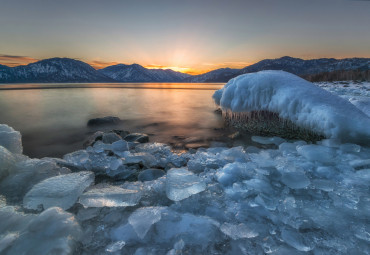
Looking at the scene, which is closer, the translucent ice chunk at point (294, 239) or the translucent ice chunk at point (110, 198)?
the translucent ice chunk at point (294, 239)

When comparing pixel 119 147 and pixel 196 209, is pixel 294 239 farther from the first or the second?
pixel 119 147

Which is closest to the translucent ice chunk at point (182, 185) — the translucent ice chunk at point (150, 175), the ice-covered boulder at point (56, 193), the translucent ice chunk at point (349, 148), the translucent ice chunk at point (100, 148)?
the translucent ice chunk at point (150, 175)

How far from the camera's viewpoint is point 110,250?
1212mm

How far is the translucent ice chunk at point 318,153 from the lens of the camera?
2469 millimetres

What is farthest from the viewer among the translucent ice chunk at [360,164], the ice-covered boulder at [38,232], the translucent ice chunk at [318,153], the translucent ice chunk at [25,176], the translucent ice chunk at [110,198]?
the translucent ice chunk at [318,153]

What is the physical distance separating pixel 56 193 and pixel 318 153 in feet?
10.8

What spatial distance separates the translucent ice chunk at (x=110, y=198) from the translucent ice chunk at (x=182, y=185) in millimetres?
328

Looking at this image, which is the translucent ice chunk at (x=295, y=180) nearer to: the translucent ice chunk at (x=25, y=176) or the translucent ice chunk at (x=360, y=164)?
the translucent ice chunk at (x=360, y=164)

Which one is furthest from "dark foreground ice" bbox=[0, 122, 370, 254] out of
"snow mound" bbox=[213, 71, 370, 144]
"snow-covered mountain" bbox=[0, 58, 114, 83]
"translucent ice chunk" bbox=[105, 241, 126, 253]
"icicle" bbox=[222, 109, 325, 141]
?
"snow-covered mountain" bbox=[0, 58, 114, 83]

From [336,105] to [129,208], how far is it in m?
3.79

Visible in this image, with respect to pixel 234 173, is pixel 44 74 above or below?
above

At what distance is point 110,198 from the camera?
1667mm

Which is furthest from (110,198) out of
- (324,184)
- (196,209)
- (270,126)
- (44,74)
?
(44,74)

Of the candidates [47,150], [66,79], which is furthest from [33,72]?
[47,150]
